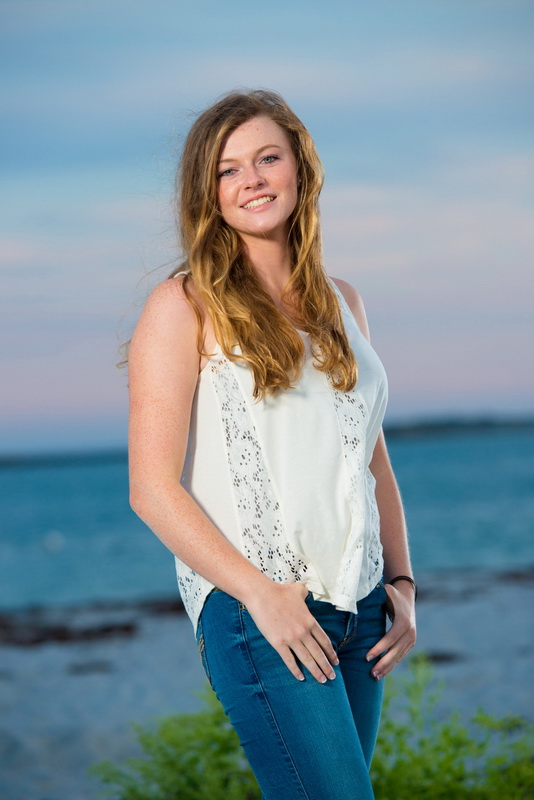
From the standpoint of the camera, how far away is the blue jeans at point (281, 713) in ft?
5.19

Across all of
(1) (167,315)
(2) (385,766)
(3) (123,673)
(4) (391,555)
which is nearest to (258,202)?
(1) (167,315)

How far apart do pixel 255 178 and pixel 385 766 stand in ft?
8.71

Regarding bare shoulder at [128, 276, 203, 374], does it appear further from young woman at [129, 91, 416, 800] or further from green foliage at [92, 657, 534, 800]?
green foliage at [92, 657, 534, 800]

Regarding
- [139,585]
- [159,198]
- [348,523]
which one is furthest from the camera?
[139,585]

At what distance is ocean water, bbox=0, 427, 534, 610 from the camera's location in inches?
653

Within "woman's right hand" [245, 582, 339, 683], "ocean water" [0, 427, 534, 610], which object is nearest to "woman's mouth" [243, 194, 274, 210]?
"woman's right hand" [245, 582, 339, 683]

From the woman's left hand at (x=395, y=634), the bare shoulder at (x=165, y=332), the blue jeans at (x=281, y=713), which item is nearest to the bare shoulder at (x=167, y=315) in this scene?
the bare shoulder at (x=165, y=332)

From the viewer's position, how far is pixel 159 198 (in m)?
2.02

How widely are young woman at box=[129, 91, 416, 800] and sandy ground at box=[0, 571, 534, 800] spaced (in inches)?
125

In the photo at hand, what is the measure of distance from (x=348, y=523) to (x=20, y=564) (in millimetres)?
18632

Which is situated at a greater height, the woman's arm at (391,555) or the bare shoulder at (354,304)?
the bare shoulder at (354,304)

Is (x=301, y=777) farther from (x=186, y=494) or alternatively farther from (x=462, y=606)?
(x=462, y=606)

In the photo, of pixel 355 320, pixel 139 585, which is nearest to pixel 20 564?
pixel 139 585

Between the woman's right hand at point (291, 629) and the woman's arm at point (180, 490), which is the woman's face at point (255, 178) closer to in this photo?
the woman's arm at point (180, 490)
